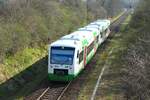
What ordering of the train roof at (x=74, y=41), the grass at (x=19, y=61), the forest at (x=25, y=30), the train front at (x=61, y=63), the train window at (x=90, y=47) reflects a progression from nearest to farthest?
the train front at (x=61, y=63) < the train roof at (x=74, y=41) < the grass at (x=19, y=61) < the forest at (x=25, y=30) < the train window at (x=90, y=47)

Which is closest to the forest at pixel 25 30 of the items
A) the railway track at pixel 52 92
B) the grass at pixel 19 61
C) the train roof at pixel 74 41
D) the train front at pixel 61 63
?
the grass at pixel 19 61

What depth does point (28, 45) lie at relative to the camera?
34.5 metres

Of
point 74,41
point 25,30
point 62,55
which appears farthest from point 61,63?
point 25,30

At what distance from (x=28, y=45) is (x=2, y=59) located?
6674mm

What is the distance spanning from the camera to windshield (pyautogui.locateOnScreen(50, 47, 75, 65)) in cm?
2462

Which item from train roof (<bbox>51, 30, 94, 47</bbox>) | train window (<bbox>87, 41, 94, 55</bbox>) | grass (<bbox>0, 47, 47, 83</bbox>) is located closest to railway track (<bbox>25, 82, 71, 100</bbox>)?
train roof (<bbox>51, 30, 94, 47</bbox>)

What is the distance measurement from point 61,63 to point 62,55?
547 millimetres

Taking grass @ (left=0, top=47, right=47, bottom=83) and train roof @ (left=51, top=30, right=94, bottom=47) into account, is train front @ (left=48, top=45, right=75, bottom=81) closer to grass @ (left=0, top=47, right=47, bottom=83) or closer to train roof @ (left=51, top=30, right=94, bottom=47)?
train roof @ (left=51, top=30, right=94, bottom=47)

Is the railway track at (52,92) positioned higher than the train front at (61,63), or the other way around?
the train front at (61,63)

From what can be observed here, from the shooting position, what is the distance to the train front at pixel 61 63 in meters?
24.5

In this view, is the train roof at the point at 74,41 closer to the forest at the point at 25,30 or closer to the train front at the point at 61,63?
the train front at the point at 61,63

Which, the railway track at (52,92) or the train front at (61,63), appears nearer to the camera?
the railway track at (52,92)

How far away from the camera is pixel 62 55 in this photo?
24.7 metres

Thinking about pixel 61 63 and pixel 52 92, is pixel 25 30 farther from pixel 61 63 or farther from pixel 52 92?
pixel 52 92
